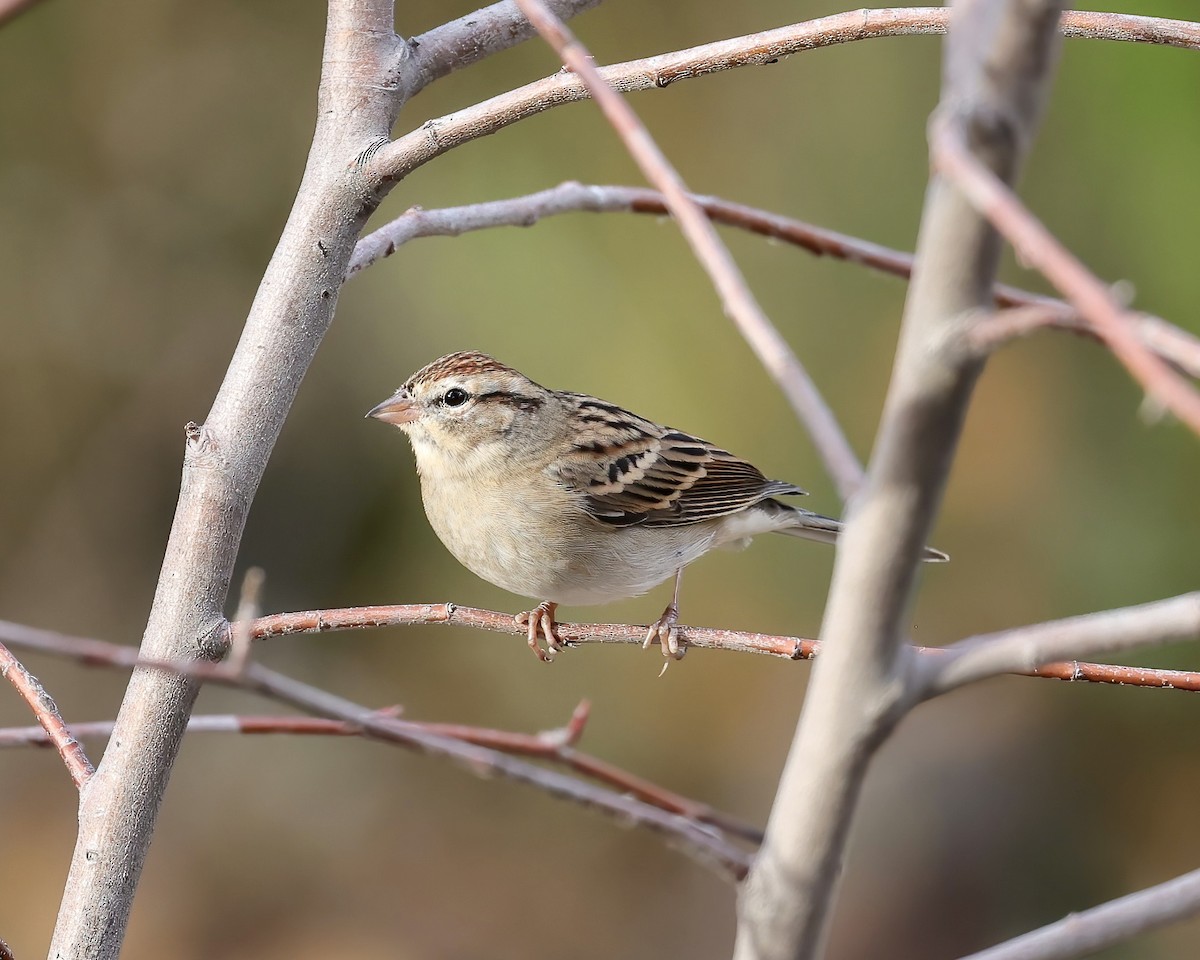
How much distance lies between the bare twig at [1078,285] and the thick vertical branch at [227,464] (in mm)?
1024

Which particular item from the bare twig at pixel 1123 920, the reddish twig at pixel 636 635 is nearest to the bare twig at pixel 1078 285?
the bare twig at pixel 1123 920

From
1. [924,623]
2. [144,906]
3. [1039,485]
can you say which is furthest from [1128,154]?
[144,906]

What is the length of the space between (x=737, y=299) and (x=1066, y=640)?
279mm

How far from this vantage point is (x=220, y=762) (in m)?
4.69

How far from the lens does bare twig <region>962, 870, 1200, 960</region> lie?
27.8 inches

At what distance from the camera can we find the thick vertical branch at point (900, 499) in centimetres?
59

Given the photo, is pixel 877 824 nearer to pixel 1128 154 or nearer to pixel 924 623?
pixel 924 623

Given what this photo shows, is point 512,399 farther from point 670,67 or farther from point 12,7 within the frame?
point 12,7

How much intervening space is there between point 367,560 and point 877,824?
2.08 meters

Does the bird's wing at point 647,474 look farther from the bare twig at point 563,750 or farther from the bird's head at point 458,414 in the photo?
the bare twig at point 563,750

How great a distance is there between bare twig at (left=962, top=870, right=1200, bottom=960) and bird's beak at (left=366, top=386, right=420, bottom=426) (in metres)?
2.08

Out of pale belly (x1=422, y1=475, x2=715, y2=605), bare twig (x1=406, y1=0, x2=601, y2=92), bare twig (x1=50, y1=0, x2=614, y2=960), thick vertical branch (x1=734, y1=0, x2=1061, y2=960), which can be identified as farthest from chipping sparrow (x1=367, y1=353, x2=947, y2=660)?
thick vertical branch (x1=734, y1=0, x2=1061, y2=960)

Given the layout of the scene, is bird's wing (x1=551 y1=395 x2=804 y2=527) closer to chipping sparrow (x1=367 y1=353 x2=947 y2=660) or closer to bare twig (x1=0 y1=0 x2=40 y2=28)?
chipping sparrow (x1=367 y1=353 x2=947 y2=660)

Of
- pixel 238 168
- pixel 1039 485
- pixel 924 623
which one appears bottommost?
pixel 924 623
